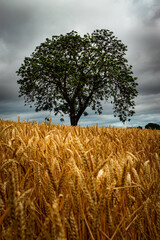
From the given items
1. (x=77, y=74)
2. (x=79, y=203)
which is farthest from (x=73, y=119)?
(x=79, y=203)

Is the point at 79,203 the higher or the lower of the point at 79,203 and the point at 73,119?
the lower

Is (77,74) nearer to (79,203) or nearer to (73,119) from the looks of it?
(73,119)

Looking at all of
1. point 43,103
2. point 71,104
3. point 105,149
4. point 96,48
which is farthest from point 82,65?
point 105,149

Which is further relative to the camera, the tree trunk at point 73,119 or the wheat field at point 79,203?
the tree trunk at point 73,119

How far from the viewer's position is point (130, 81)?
68.0 feet

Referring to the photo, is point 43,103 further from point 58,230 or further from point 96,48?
point 58,230

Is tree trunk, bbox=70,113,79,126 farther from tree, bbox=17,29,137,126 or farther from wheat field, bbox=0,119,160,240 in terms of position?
wheat field, bbox=0,119,160,240

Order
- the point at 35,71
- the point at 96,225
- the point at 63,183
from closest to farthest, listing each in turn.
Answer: the point at 96,225 → the point at 63,183 → the point at 35,71

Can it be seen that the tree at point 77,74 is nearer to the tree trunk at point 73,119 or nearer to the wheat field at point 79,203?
the tree trunk at point 73,119

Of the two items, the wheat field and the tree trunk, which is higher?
the tree trunk

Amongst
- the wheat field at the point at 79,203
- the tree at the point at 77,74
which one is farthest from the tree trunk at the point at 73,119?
the wheat field at the point at 79,203

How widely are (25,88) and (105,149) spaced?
19.8 meters

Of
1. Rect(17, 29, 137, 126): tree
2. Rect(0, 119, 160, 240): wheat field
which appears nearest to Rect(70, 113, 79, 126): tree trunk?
Rect(17, 29, 137, 126): tree

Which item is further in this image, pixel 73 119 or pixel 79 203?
pixel 73 119
